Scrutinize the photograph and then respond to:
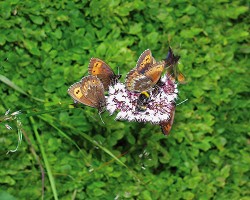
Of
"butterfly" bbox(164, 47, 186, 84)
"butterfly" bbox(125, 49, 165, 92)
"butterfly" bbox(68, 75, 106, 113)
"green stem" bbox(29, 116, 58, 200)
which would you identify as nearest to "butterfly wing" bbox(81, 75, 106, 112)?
"butterfly" bbox(68, 75, 106, 113)

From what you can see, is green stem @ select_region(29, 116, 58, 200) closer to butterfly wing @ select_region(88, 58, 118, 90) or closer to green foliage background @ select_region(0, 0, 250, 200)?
green foliage background @ select_region(0, 0, 250, 200)

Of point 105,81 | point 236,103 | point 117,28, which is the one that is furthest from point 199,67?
point 105,81

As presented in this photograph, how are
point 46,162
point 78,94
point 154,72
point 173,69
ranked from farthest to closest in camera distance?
point 46,162 → point 173,69 → point 78,94 → point 154,72

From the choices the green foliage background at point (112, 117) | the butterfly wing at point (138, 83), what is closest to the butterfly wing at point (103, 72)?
the butterfly wing at point (138, 83)

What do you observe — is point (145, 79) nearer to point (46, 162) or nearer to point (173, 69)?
point (173, 69)

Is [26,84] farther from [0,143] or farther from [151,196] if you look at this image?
[151,196]

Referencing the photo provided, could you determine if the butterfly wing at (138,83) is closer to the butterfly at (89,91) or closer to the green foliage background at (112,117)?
the butterfly at (89,91)

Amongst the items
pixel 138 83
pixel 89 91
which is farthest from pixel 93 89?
pixel 138 83
